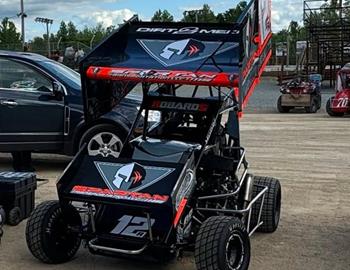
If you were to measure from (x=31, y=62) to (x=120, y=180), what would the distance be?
4.90m

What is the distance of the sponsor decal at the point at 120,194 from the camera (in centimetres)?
470

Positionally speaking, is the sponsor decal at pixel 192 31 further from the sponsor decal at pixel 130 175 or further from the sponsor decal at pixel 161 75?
the sponsor decal at pixel 130 175

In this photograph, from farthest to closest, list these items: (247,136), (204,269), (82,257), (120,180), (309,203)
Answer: (247,136) → (309,203) → (82,257) → (120,180) → (204,269)

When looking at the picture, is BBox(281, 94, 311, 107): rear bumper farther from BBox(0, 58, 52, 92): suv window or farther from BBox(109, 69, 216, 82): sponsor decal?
BBox(109, 69, 216, 82): sponsor decal

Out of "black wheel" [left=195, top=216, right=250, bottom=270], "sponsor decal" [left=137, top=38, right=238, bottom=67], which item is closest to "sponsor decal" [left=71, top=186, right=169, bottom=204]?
"black wheel" [left=195, top=216, right=250, bottom=270]

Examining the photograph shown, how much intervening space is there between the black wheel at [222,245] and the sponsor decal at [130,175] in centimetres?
51

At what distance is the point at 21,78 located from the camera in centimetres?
935

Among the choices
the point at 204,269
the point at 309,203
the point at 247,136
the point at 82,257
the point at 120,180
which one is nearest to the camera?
the point at 204,269

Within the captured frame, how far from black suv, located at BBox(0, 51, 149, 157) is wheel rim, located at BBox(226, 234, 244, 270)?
4.27 metres

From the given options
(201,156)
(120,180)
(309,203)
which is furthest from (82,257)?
(309,203)

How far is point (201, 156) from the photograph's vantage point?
527cm

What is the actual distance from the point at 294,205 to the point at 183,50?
2.77 m

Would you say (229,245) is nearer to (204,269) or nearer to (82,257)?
(204,269)

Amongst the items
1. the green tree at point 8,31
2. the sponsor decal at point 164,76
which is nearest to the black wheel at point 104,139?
the sponsor decal at point 164,76
